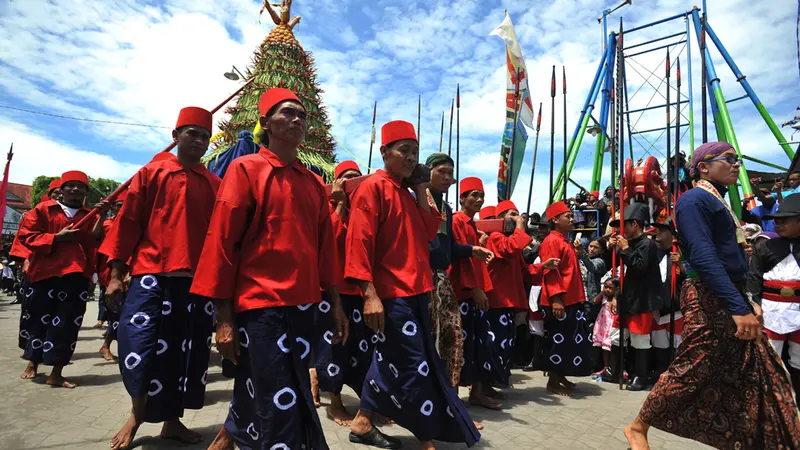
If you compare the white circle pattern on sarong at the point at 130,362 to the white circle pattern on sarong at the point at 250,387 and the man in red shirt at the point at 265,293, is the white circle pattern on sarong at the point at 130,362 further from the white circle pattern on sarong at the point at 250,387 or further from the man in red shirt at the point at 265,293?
the white circle pattern on sarong at the point at 250,387

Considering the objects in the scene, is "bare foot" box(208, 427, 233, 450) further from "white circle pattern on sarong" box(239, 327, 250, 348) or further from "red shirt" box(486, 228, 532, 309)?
"red shirt" box(486, 228, 532, 309)

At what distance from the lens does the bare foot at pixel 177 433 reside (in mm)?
3207

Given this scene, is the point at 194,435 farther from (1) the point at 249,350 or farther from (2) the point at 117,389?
(2) the point at 117,389

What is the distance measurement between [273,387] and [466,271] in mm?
2452

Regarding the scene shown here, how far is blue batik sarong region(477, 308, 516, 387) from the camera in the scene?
459 cm

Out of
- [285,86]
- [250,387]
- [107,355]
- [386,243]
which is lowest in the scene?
[107,355]

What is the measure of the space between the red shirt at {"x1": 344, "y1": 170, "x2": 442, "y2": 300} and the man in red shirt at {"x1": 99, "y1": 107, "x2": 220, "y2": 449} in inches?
44.9

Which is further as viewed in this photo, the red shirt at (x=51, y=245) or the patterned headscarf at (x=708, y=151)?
the red shirt at (x=51, y=245)

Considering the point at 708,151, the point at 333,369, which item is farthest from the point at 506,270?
the point at 708,151

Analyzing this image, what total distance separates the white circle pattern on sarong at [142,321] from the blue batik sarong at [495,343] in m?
2.89

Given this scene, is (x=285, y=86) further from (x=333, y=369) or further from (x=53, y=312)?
(x=333, y=369)

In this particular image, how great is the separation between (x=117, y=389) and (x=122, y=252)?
94.2 inches

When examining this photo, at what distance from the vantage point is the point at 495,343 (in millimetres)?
4812

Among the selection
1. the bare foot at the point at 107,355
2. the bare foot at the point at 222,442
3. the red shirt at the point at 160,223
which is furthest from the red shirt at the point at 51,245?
the bare foot at the point at 222,442
